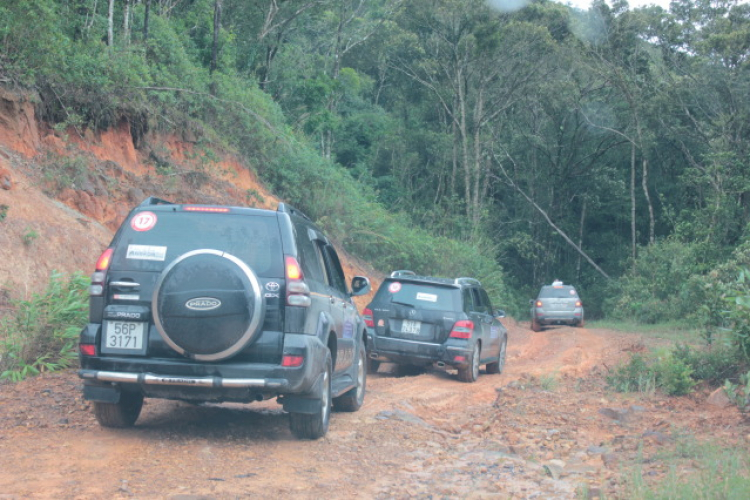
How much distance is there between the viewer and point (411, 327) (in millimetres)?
11906

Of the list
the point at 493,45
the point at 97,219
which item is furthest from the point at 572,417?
the point at 493,45

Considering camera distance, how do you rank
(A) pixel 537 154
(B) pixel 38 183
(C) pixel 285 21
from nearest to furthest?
1. (B) pixel 38 183
2. (C) pixel 285 21
3. (A) pixel 537 154

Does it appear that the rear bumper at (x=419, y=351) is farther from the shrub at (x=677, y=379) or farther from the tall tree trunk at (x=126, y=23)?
the tall tree trunk at (x=126, y=23)

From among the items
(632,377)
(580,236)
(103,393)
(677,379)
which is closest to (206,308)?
(103,393)

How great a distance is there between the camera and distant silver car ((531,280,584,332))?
26.7 metres

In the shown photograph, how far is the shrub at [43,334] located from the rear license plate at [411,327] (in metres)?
4.82

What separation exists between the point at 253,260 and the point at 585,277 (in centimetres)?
4203

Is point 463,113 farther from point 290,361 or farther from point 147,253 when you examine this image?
point 290,361

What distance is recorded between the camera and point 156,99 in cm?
1836

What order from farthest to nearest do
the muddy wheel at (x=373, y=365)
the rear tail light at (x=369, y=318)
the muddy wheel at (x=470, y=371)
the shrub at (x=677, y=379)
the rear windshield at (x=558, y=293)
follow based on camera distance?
the rear windshield at (x=558, y=293), the muddy wheel at (x=373, y=365), the rear tail light at (x=369, y=318), the muddy wheel at (x=470, y=371), the shrub at (x=677, y=379)

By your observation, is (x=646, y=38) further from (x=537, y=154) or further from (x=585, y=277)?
(x=585, y=277)

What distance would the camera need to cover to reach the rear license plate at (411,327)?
11.9 m

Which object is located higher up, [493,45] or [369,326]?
[493,45]

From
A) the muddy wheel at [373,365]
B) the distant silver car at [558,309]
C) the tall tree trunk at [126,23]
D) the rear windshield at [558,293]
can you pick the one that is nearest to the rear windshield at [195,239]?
the muddy wheel at [373,365]
